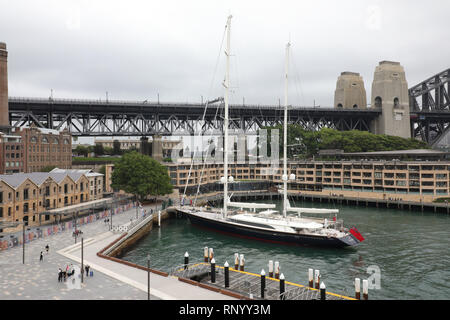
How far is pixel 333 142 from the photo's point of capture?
409ft

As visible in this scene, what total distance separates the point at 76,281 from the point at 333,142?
364 ft

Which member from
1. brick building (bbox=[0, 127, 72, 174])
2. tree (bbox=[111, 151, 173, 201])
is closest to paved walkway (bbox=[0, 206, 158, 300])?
tree (bbox=[111, 151, 173, 201])

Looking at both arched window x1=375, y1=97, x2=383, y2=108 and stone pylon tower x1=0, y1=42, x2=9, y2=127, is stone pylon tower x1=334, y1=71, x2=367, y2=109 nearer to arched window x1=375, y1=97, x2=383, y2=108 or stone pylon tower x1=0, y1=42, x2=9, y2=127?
arched window x1=375, y1=97, x2=383, y2=108

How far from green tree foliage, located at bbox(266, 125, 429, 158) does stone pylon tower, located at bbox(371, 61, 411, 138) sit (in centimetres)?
1904

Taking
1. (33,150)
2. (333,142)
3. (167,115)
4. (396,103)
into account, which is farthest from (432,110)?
(33,150)

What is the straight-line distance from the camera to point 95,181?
70.5 m

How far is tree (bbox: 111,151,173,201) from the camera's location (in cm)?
6925

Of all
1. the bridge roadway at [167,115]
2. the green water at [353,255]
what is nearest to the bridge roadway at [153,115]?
the bridge roadway at [167,115]

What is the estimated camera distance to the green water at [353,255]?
32.3 m

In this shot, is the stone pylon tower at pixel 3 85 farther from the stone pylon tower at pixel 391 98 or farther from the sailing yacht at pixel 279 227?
the stone pylon tower at pixel 391 98

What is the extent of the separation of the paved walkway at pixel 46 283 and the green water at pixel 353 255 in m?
8.99
